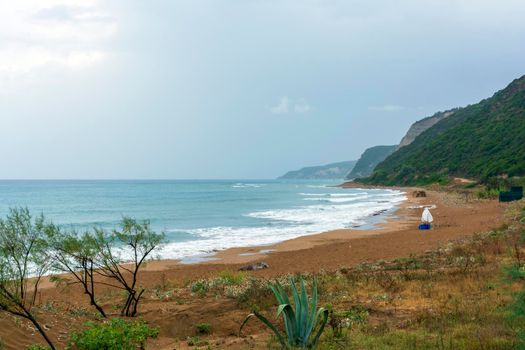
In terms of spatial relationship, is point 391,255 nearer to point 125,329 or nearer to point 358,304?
point 358,304

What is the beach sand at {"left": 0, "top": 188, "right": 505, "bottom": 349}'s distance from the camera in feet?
28.0

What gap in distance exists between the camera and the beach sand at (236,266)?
8539 millimetres

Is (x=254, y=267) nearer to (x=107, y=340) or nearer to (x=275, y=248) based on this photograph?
Result: (x=275, y=248)

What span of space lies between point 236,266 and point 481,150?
77228 mm

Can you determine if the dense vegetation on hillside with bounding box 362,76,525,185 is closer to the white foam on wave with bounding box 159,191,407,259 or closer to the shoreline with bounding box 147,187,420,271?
the white foam on wave with bounding box 159,191,407,259

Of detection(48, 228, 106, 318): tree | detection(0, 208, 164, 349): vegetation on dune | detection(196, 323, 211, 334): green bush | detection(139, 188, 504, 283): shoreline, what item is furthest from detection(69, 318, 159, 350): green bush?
detection(139, 188, 504, 283): shoreline

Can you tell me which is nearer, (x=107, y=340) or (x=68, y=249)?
(x=107, y=340)

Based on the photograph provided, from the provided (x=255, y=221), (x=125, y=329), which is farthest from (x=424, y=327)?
(x=255, y=221)

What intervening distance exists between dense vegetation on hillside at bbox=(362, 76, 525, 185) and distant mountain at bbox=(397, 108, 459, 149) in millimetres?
47041

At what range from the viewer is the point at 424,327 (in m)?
7.15

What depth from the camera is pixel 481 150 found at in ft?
274

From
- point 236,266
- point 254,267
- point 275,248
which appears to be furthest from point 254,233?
point 254,267

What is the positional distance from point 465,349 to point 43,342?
6613 millimetres

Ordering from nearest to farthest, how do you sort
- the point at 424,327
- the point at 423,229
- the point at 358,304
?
1. the point at 424,327
2. the point at 358,304
3. the point at 423,229
